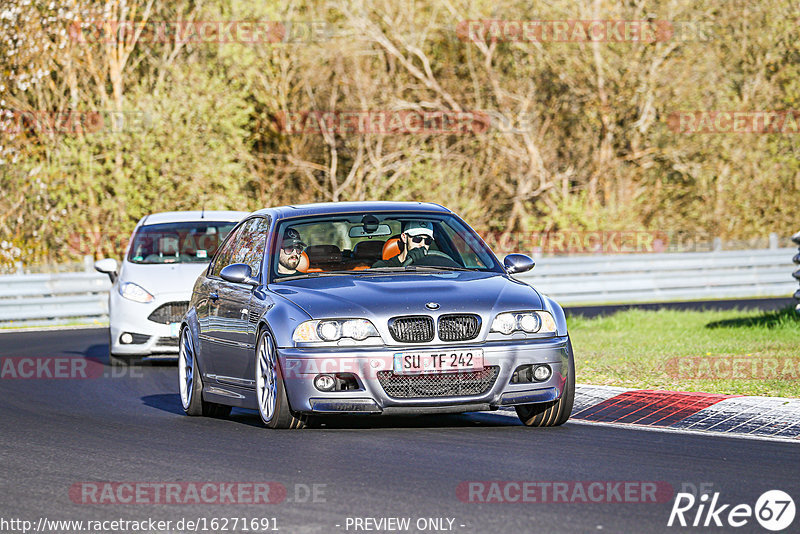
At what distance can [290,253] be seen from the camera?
1037 centimetres

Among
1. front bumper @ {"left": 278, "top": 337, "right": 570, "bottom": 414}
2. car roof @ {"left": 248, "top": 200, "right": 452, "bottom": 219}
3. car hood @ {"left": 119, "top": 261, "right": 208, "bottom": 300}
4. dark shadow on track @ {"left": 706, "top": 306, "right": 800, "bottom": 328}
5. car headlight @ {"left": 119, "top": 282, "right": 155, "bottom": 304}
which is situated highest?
car roof @ {"left": 248, "top": 200, "right": 452, "bottom": 219}

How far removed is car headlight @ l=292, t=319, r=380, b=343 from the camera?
9.02 metres

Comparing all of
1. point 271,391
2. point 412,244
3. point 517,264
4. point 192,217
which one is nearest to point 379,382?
point 271,391

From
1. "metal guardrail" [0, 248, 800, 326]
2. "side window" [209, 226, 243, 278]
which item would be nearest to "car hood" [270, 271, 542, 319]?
"side window" [209, 226, 243, 278]

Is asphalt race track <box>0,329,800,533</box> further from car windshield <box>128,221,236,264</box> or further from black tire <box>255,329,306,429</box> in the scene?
car windshield <box>128,221,236,264</box>

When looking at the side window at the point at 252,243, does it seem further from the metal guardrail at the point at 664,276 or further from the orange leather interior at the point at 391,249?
the metal guardrail at the point at 664,276

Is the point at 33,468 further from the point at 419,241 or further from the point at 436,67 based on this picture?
the point at 436,67

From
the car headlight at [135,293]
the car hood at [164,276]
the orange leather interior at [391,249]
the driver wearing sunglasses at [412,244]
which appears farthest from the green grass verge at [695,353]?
the car headlight at [135,293]

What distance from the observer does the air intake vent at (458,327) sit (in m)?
9.06

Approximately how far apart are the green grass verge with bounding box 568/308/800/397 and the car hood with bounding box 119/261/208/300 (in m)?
4.46

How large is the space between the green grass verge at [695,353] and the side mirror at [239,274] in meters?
3.78

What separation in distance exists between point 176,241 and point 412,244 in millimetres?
6940

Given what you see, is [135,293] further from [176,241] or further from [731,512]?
[731,512]

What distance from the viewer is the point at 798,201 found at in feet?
125
